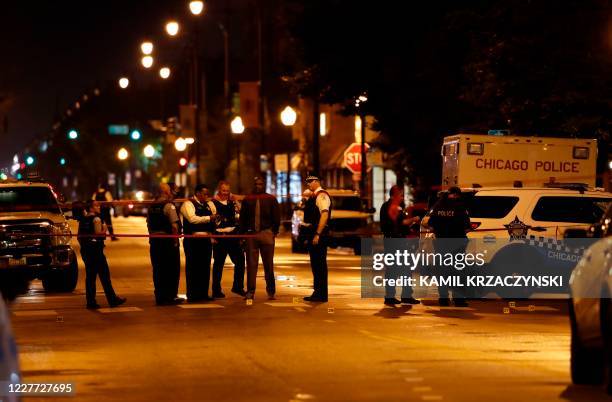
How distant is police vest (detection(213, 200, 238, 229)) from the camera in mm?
22203

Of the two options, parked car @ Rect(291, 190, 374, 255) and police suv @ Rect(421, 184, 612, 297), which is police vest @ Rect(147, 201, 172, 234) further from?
parked car @ Rect(291, 190, 374, 255)

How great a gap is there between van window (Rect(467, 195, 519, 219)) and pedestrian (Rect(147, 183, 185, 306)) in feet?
15.6

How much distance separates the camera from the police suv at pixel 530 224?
67.3ft

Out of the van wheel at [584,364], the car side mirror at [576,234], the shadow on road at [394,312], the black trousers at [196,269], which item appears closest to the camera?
the van wheel at [584,364]

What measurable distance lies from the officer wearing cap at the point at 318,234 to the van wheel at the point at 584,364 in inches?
355

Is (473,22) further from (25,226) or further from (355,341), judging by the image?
(355,341)

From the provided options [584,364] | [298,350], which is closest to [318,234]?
[298,350]

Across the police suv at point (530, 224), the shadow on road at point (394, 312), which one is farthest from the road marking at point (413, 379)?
the police suv at point (530, 224)

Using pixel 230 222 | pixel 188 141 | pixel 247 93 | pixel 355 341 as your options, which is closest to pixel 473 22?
pixel 230 222

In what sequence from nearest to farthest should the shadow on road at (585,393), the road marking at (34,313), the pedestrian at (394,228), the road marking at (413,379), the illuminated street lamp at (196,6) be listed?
the shadow on road at (585,393) → the road marking at (413,379) → the road marking at (34,313) → the pedestrian at (394,228) → the illuminated street lamp at (196,6)

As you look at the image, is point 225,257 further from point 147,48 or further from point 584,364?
point 147,48

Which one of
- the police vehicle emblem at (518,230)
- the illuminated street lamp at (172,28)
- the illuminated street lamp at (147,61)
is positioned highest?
the illuminated street lamp at (172,28)

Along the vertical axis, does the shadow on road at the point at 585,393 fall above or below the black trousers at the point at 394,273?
below

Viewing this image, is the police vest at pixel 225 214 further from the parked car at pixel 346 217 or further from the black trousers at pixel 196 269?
the parked car at pixel 346 217
